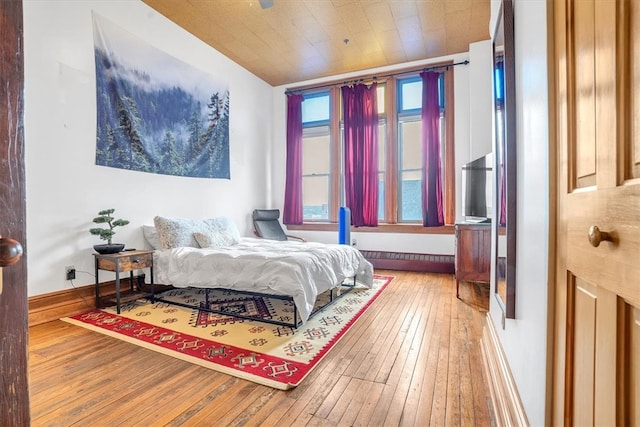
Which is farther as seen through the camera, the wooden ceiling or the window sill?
the window sill

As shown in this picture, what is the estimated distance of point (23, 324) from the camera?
0.54 metres

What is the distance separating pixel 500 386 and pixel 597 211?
1245 millimetres

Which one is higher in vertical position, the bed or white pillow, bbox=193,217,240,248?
white pillow, bbox=193,217,240,248

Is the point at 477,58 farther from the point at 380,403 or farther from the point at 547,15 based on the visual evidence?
the point at 380,403

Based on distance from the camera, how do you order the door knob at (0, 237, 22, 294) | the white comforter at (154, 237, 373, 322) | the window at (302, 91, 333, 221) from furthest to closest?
the window at (302, 91, 333, 221)
the white comforter at (154, 237, 373, 322)
the door knob at (0, 237, 22, 294)

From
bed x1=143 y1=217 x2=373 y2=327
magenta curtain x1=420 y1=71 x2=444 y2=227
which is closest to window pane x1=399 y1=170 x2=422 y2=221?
magenta curtain x1=420 y1=71 x2=444 y2=227

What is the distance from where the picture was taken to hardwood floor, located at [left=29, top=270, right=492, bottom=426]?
1.48m

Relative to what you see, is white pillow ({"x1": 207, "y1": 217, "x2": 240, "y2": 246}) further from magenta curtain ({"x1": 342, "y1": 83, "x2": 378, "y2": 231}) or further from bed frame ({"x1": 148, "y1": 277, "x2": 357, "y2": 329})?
magenta curtain ({"x1": 342, "y1": 83, "x2": 378, "y2": 231})

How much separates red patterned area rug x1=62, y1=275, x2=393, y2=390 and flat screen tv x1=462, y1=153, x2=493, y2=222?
1464 mm

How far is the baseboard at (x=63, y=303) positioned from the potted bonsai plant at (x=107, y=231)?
0.43 metres

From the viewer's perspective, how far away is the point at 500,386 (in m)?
1.53

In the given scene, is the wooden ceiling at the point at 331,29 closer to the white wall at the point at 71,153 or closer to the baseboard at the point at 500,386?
the white wall at the point at 71,153

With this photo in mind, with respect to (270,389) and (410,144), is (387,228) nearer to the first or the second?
(410,144)

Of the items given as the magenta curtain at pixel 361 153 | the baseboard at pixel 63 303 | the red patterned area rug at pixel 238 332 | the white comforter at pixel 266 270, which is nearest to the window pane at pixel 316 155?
the magenta curtain at pixel 361 153
